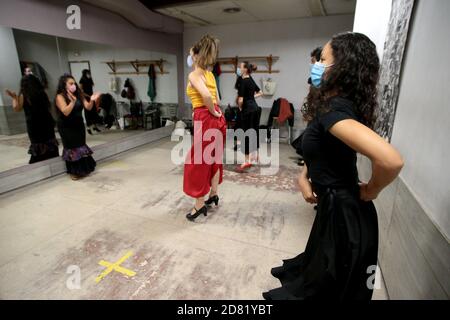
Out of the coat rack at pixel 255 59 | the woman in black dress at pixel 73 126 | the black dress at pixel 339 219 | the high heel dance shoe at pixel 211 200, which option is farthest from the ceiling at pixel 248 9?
the black dress at pixel 339 219

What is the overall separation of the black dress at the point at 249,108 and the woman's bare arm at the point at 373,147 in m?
3.07

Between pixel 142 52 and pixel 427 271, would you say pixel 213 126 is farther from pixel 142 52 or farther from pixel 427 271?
pixel 142 52

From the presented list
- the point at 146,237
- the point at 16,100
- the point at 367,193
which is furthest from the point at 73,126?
the point at 367,193

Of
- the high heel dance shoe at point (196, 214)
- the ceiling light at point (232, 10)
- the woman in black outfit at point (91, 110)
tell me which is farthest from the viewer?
the ceiling light at point (232, 10)

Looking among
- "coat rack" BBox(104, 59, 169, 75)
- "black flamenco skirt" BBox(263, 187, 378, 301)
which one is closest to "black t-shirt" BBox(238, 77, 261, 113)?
"coat rack" BBox(104, 59, 169, 75)

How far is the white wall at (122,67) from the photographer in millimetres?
4023

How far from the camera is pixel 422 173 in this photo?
4.29 feet

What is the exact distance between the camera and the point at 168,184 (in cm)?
344

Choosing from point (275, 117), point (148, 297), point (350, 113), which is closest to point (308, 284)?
point (350, 113)

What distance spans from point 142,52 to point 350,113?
5.41 m

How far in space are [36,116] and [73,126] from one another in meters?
0.43

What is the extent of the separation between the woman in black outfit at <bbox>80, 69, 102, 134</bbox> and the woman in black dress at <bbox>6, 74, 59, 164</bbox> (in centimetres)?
82

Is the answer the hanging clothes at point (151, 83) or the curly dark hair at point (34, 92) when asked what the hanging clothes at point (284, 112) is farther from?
the curly dark hair at point (34, 92)

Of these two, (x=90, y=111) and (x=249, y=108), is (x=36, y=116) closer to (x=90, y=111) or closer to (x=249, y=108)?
(x=90, y=111)
